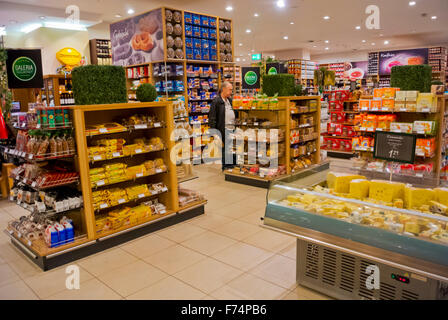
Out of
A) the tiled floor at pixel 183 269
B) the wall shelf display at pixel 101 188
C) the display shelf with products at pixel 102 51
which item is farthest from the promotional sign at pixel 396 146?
the display shelf with products at pixel 102 51

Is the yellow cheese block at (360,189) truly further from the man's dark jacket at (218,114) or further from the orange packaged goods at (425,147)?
the man's dark jacket at (218,114)

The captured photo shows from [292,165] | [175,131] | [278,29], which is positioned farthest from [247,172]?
[278,29]

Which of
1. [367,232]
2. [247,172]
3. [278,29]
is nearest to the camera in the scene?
[367,232]

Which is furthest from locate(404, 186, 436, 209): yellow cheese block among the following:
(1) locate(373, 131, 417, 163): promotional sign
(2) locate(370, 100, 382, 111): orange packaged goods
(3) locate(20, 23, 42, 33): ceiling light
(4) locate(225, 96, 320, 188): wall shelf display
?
(3) locate(20, 23, 42, 33): ceiling light

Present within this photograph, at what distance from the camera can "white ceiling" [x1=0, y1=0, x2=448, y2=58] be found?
9.82 metres

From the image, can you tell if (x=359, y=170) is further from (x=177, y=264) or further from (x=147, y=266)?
(x=147, y=266)

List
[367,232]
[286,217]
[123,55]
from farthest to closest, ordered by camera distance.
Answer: [123,55] → [286,217] → [367,232]

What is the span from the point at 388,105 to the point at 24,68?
6376 mm

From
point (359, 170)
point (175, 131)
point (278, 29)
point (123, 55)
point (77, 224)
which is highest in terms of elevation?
point (278, 29)

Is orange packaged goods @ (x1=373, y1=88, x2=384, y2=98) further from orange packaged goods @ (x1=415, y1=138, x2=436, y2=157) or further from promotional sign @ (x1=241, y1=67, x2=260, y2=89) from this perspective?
promotional sign @ (x1=241, y1=67, x2=260, y2=89)

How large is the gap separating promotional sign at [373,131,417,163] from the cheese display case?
57 cm

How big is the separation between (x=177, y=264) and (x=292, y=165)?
3.80m

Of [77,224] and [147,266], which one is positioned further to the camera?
[77,224]

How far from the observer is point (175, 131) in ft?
15.5
